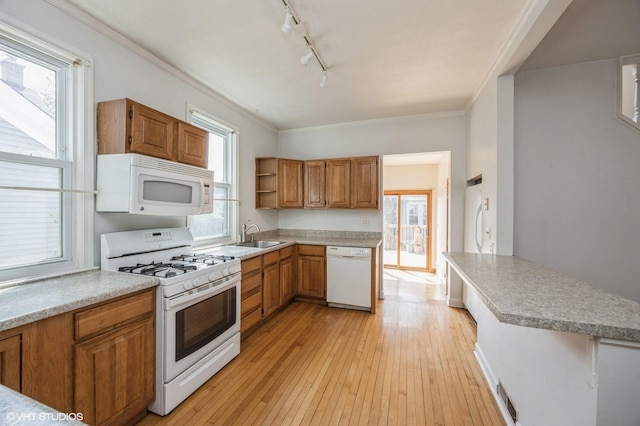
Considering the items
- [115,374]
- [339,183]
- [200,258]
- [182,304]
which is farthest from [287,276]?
[115,374]

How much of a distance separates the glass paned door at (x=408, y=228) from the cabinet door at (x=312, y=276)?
9.77 feet

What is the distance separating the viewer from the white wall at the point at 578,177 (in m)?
2.11

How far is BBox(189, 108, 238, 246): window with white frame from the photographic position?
2.97 metres

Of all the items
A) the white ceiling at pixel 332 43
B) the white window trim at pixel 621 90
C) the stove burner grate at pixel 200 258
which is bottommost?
the stove burner grate at pixel 200 258

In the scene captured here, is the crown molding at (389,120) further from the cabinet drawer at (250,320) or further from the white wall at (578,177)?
the cabinet drawer at (250,320)

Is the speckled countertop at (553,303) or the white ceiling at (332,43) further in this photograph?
the white ceiling at (332,43)

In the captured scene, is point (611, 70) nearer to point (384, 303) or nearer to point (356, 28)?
point (356, 28)

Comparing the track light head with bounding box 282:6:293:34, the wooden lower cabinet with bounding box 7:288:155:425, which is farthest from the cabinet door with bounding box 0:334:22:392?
the track light head with bounding box 282:6:293:34

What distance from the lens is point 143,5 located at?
1707mm

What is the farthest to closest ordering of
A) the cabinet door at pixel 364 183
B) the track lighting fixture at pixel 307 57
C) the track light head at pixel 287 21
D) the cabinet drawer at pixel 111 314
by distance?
the cabinet door at pixel 364 183
the track lighting fixture at pixel 307 57
the track light head at pixel 287 21
the cabinet drawer at pixel 111 314

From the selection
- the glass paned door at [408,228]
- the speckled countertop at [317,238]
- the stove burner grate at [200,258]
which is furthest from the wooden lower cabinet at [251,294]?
the glass paned door at [408,228]

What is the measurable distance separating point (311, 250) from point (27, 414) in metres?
3.14

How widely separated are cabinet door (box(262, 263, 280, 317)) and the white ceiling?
213 cm

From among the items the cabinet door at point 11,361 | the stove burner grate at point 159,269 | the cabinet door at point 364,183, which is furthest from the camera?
the cabinet door at point 364,183
